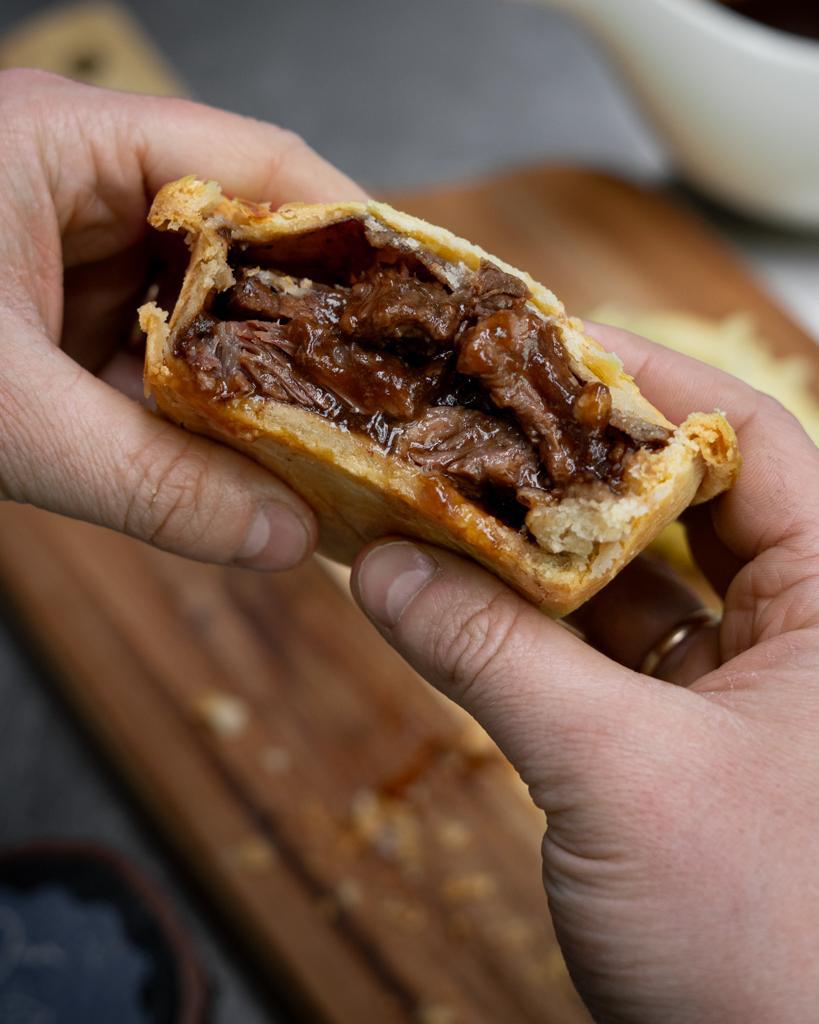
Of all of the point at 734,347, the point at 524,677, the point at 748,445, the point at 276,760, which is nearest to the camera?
the point at 524,677

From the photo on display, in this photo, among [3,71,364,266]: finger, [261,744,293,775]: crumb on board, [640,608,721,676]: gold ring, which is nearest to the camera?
[3,71,364,266]: finger

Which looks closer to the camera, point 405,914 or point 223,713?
point 405,914

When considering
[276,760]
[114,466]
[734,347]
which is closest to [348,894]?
[276,760]

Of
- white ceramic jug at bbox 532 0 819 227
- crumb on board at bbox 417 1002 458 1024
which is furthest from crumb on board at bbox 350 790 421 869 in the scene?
white ceramic jug at bbox 532 0 819 227

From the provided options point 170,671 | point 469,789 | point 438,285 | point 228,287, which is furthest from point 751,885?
point 170,671

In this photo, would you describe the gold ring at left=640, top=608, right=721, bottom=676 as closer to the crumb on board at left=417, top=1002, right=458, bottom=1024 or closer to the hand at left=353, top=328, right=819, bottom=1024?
the hand at left=353, top=328, right=819, bottom=1024

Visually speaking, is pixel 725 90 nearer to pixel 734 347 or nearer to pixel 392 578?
pixel 734 347
